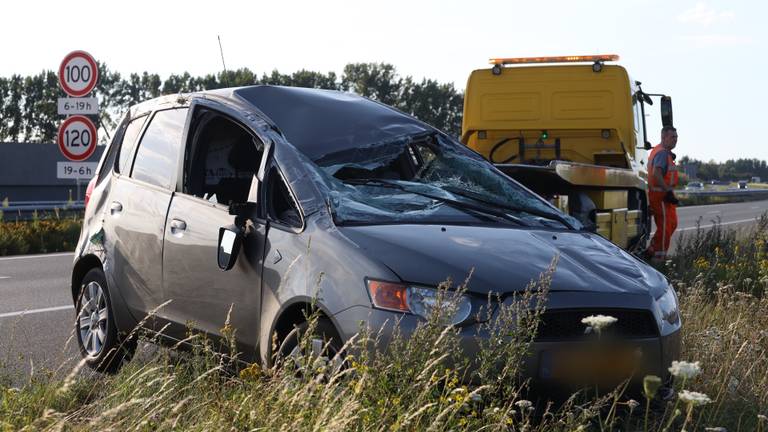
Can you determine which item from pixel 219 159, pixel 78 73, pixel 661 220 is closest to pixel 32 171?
pixel 78 73

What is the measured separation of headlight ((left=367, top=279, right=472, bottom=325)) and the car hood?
50 mm

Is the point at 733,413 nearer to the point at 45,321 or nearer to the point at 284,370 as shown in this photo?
the point at 284,370

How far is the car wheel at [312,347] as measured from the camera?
411cm

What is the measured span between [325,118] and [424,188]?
694 millimetres

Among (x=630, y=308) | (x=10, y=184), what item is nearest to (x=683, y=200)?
(x=10, y=184)

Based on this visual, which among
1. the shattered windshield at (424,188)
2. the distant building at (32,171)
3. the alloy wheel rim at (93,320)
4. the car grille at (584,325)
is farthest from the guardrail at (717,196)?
the car grille at (584,325)

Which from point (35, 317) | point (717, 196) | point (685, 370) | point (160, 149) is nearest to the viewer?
point (685, 370)

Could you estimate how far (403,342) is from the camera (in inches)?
162

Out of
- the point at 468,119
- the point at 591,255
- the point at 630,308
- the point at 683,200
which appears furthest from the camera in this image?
the point at 683,200

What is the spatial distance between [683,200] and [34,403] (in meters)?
46.7

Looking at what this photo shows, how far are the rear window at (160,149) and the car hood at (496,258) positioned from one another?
1768 millimetres

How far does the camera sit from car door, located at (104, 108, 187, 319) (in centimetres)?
593

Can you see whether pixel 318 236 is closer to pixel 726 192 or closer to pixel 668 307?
pixel 668 307

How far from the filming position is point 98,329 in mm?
6570
